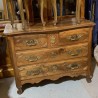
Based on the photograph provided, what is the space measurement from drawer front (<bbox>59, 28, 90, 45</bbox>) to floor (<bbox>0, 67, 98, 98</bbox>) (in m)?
0.58

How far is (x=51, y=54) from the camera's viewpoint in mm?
1818

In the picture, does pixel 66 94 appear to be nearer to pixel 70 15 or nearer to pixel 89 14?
pixel 70 15

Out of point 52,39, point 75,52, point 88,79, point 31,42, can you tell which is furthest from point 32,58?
point 88,79

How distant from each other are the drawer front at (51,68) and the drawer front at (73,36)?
0.80ft

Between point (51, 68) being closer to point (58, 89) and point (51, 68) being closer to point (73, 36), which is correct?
point (58, 89)

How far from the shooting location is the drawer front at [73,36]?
1.78 meters

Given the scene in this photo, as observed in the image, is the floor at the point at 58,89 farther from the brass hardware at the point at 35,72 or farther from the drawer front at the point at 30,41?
the drawer front at the point at 30,41

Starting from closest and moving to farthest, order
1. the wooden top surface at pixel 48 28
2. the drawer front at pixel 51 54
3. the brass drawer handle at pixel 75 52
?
the wooden top surface at pixel 48 28 < the drawer front at pixel 51 54 < the brass drawer handle at pixel 75 52

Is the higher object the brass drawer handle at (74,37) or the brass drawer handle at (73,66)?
the brass drawer handle at (74,37)

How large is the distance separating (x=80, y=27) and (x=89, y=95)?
2.53 ft

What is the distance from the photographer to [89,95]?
6.21 feet

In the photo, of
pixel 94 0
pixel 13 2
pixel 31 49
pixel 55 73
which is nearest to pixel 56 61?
pixel 55 73

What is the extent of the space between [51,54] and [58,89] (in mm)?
478

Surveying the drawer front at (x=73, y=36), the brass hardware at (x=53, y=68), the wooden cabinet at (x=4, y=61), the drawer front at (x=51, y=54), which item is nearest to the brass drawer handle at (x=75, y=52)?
the drawer front at (x=51, y=54)
